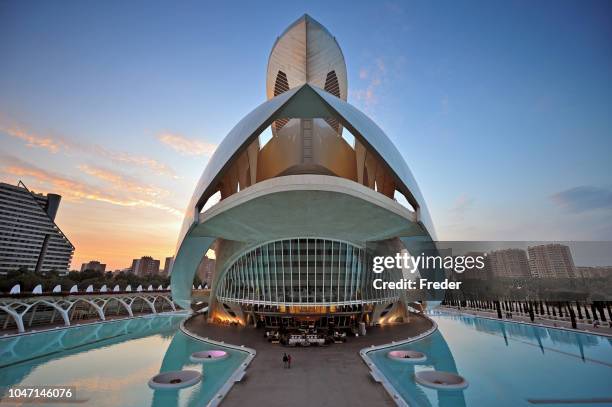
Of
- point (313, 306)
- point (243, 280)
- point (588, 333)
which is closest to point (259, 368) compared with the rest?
point (313, 306)

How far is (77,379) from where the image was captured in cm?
1291

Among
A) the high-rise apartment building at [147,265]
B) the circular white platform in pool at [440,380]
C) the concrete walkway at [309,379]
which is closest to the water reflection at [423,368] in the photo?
the circular white platform in pool at [440,380]

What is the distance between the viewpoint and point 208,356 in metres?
15.8

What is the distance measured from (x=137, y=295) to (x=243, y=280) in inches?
772

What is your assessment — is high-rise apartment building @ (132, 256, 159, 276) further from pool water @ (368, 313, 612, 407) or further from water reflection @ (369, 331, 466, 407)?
water reflection @ (369, 331, 466, 407)

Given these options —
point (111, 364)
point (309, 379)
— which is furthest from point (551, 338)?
point (111, 364)

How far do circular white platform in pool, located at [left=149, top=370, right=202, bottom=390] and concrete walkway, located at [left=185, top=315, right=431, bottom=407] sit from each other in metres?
2.26

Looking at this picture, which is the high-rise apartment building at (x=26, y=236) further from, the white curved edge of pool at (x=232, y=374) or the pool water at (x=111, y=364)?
the white curved edge of pool at (x=232, y=374)

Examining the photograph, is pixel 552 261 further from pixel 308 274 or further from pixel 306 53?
pixel 306 53

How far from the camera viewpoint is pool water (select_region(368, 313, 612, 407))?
1052 centimetres

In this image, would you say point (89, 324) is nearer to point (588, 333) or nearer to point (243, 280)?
point (243, 280)

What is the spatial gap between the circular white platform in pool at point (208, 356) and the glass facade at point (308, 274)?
298 inches

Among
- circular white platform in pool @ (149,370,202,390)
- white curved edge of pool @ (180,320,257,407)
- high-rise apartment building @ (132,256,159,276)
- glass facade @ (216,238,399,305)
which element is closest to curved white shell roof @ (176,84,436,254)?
glass facade @ (216,238,399,305)

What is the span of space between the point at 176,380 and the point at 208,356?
391 centimetres
